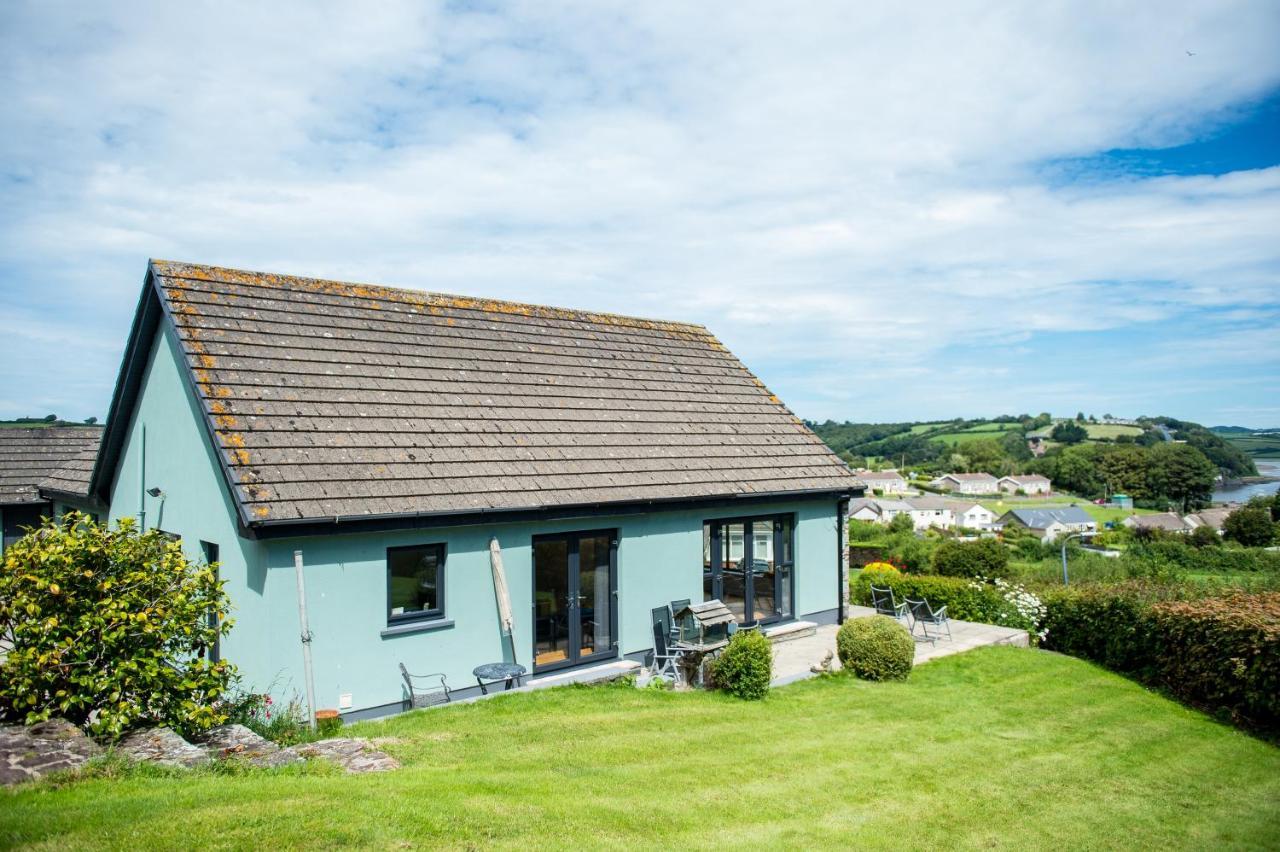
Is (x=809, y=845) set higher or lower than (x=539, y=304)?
lower

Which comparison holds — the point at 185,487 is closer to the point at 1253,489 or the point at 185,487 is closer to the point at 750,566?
the point at 750,566

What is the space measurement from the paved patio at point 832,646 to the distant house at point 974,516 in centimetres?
10333

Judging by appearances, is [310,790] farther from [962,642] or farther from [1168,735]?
[962,642]

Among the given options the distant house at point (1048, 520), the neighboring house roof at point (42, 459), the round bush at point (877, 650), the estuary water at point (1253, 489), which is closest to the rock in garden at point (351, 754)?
the round bush at point (877, 650)

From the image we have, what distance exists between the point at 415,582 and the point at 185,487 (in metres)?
4.42

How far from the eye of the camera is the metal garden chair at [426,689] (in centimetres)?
1155

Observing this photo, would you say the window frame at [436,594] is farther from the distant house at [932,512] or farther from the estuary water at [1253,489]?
the distant house at [932,512]

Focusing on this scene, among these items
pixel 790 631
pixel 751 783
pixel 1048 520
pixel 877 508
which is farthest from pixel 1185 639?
pixel 877 508

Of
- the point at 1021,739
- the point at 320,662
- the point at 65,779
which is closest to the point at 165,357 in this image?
the point at 320,662

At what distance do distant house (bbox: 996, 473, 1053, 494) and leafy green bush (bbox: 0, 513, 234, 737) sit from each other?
507ft

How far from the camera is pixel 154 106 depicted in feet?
47.6

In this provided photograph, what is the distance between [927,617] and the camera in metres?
19.1

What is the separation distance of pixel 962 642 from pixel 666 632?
21.4 ft

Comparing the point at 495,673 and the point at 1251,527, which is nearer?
the point at 495,673
